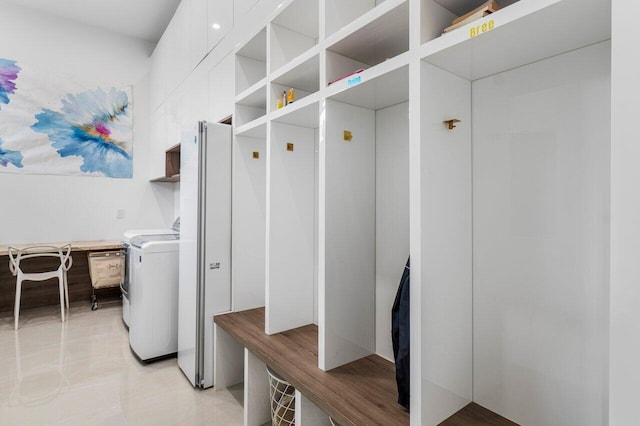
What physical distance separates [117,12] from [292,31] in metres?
3.63

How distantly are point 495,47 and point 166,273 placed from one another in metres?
2.73

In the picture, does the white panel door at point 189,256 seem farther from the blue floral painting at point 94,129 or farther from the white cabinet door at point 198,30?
the blue floral painting at point 94,129

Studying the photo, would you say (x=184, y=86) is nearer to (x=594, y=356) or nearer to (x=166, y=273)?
(x=166, y=273)

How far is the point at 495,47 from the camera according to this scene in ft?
3.57

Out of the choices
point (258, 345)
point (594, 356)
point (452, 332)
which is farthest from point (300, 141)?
point (594, 356)

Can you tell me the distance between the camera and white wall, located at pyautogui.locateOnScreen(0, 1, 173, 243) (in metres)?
4.21

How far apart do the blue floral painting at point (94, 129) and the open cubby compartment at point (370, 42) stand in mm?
4352

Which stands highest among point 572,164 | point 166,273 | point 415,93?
point 415,93

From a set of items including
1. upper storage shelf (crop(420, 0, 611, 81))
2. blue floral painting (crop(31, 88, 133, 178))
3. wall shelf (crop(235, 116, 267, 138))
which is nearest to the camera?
upper storage shelf (crop(420, 0, 611, 81))

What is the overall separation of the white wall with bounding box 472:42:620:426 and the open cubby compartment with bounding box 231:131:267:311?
1.62m

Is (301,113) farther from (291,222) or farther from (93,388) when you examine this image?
(93,388)

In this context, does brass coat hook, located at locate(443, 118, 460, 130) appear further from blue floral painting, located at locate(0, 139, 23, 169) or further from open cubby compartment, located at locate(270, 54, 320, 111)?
blue floral painting, located at locate(0, 139, 23, 169)

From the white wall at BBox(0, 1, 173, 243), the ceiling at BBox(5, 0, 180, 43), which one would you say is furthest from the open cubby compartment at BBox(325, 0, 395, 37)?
the white wall at BBox(0, 1, 173, 243)

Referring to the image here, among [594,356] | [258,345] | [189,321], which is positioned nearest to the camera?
[594,356]
